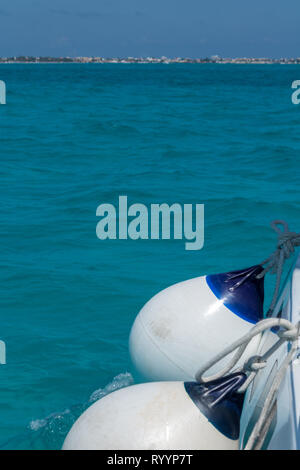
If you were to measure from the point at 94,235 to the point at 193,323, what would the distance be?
435 centimetres

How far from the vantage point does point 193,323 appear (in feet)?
10.0

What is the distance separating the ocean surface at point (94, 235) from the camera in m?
4.46

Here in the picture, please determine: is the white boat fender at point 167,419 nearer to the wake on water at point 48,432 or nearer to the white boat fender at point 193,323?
the white boat fender at point 193,323

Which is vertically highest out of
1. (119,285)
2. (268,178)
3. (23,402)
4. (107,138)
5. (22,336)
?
(107,138)

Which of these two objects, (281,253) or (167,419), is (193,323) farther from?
(167,419)

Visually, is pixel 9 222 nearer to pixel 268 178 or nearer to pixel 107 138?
pixel 268 178

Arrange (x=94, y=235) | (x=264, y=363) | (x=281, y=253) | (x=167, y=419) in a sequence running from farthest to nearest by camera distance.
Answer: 1. (x=94, y=235)
2. (x=281, y=253)
3. (x=264, y=363)
4. (x=167, y=419)

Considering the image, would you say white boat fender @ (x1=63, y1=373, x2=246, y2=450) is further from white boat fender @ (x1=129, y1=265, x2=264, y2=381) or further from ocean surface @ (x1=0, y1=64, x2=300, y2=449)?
ocean surface @ (x1=0, y1=64, x2=300, y2=449)

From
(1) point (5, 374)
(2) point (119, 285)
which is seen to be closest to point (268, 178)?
(2) point (119, 285)

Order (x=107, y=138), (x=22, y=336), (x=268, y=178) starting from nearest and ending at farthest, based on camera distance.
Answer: (x=22, y=336) < (x=268, y=178) < (x=107, y=138)

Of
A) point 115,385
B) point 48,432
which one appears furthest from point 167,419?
point 115,385

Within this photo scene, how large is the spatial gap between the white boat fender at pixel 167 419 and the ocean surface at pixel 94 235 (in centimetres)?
156

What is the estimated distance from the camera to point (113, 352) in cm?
480
